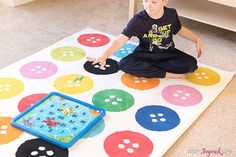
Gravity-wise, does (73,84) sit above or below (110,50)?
below

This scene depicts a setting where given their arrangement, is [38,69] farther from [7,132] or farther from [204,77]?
[204,77]

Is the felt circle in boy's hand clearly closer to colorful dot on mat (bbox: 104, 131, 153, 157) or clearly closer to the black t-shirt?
the black t-shirt

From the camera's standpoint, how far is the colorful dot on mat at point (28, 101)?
1.41 meters

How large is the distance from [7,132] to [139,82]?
58 centimetres

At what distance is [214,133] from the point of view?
1.38 metres

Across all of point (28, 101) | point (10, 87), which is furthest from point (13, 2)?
point (28, 101)

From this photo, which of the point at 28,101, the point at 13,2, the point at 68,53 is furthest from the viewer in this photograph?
the point at 13,2

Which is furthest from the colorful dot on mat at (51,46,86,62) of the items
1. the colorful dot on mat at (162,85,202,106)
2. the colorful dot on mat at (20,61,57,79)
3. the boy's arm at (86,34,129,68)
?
the colorful dot on mat at (162,85,202,106)

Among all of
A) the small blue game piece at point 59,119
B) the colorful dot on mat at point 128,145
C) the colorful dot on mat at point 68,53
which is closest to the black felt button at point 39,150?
the small blue game piece at point 59,119

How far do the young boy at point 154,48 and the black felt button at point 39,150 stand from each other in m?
0.46

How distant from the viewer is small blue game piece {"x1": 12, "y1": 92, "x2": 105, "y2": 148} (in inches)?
49.6

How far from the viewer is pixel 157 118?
4.58 ft

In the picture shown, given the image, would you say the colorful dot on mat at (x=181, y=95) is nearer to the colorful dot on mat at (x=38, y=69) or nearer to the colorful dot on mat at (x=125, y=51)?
the colorful dot on mat at (x=125, y=51)

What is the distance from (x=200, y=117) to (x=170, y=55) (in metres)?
0.32
